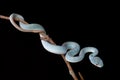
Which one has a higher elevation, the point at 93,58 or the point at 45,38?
the point at 45,38

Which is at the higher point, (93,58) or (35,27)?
(35,27)

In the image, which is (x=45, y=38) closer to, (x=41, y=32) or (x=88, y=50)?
(x=41, y=32)

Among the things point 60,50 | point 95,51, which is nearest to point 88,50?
point 95,51

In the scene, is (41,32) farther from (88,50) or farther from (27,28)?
(88,50)

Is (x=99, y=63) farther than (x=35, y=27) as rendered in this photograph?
Yes

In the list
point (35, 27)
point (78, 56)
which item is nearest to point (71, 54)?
point (78, 56)

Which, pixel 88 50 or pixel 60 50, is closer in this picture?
pixel 60 50

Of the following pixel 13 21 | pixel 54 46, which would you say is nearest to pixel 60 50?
pixel 54 46

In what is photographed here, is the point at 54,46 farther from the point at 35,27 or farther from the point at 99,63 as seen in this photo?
the point at 99,63
